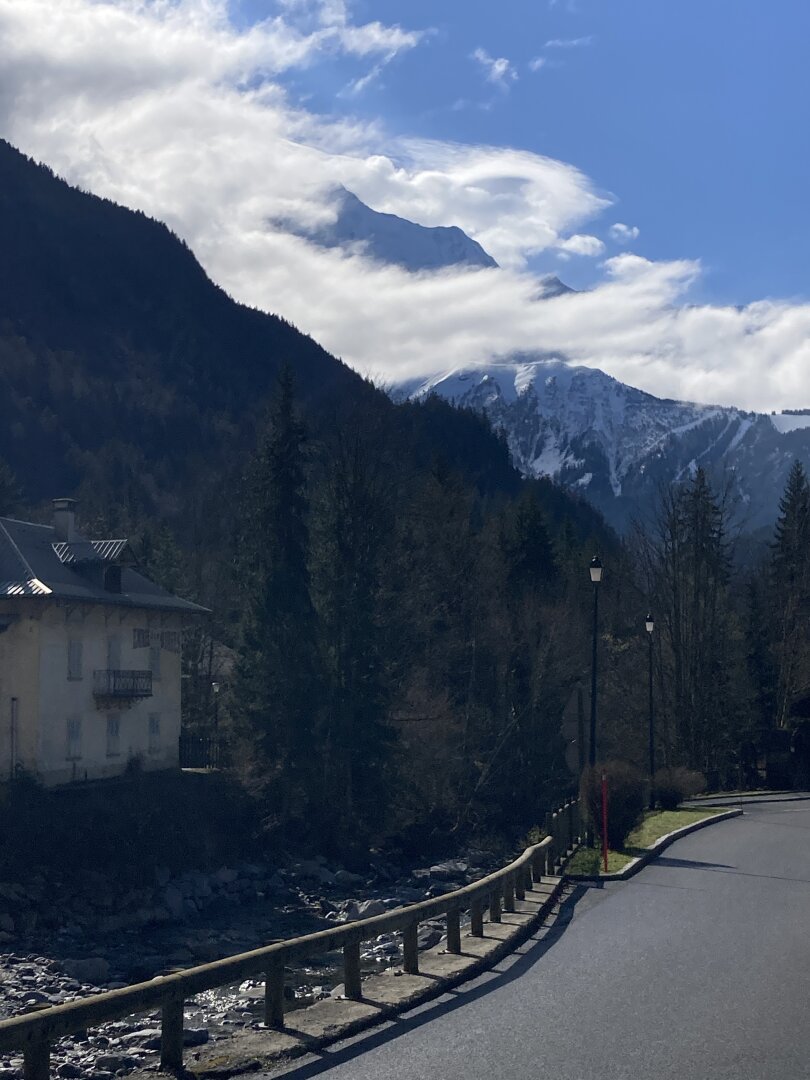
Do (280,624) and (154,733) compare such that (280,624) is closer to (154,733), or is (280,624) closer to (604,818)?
(154,733)

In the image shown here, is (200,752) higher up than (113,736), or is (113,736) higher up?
(113,736)

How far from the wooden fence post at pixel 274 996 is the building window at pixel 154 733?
37.9 m

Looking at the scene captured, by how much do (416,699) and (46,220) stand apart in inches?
5998

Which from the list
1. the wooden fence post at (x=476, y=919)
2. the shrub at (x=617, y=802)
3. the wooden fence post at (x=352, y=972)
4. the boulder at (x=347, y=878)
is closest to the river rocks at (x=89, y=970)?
the shrub at (x=617, y=802)

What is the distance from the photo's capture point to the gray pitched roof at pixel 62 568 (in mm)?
42094

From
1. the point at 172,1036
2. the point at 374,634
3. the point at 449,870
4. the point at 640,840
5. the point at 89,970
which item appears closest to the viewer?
the point at 172,1036

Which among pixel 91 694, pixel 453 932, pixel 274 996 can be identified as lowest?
pixel 453 932

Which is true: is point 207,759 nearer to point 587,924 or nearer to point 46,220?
point 587,924

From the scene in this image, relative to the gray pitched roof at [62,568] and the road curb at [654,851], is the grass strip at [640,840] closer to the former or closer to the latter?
the road curb at [654,851]

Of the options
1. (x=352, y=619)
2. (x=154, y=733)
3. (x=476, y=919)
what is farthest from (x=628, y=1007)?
(x=154, y=733)

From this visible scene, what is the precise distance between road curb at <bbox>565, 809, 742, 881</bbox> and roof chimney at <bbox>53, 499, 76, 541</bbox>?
82.5 ft

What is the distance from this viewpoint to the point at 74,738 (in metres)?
42.2

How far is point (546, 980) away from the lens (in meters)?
12.6

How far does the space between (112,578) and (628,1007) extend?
122ft
